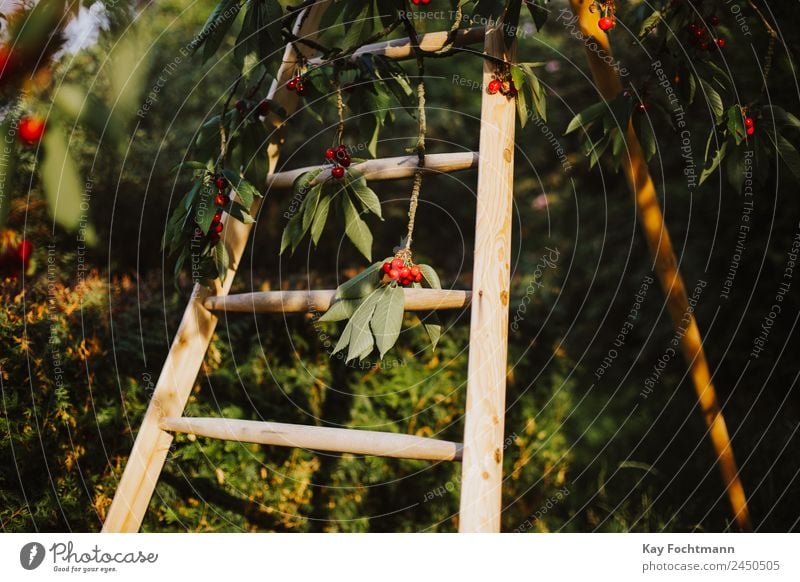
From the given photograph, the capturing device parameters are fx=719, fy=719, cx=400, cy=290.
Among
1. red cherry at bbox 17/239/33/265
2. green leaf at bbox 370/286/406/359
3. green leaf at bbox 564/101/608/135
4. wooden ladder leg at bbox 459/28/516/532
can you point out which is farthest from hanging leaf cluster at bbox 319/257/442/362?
red cherry at bbox 17/239/33/265

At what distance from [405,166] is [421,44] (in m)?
0.27

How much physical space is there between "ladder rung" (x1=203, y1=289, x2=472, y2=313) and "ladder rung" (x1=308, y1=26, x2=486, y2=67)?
1.65 feet

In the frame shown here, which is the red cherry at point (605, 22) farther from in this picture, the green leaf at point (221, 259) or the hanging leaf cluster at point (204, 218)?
the green leaf at point (221, 259)

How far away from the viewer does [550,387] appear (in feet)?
8.73

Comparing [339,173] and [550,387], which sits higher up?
[339,173]

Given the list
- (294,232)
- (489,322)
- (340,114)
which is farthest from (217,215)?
(489,322)

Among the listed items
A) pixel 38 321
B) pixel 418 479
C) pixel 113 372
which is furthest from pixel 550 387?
pixel 38 321

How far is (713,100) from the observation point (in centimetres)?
157

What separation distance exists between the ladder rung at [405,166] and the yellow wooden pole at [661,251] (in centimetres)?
51

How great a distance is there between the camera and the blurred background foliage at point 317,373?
5.31ft

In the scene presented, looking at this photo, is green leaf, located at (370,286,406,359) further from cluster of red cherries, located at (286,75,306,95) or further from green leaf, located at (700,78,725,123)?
green leaf, located at (700,78,725,123)

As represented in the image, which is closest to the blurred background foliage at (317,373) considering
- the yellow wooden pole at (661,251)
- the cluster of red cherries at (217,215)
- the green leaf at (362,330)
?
the yellow wooden pole at (661,251)

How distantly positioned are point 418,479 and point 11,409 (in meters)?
1.31
